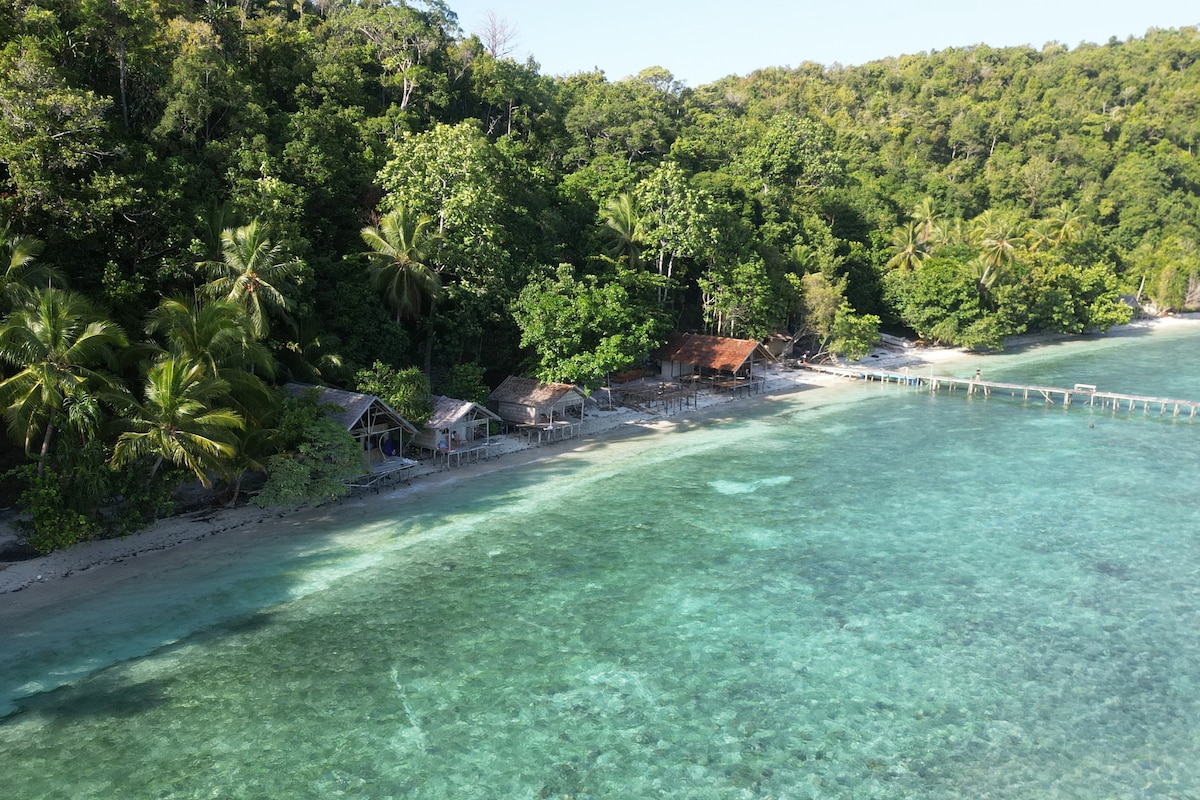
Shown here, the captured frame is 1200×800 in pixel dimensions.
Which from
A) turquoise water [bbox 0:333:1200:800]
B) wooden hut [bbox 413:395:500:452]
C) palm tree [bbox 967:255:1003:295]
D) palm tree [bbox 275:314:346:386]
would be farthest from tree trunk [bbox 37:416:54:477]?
palm tree [bbox 967:255:1003:295]

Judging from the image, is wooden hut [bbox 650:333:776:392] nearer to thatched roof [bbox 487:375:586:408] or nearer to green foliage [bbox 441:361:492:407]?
thatched roof [bbox 487:375:586:408]

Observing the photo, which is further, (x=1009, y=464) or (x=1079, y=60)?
(x=1079, y=60)

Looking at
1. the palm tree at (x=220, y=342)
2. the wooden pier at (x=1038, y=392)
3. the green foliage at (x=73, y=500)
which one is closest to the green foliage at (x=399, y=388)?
the palm tree at (x=220, y=342)

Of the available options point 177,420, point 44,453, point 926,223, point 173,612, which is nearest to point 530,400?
point 177,420

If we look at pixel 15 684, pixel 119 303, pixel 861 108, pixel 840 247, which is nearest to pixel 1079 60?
pixel 861 108

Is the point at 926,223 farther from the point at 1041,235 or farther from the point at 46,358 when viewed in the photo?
the point at 46,358

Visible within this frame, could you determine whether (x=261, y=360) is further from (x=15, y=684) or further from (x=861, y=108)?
(x=861, y=108)

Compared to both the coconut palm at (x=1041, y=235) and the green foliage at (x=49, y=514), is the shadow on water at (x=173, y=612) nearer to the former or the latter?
the green foliage at (x=49, y=514)
